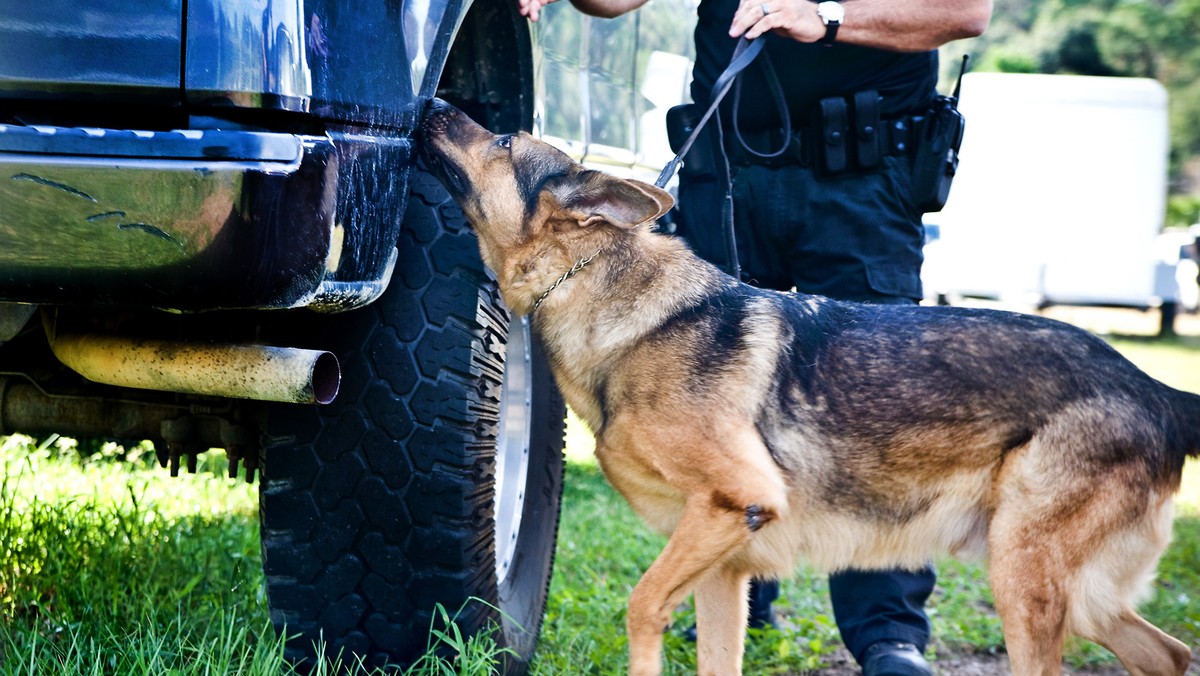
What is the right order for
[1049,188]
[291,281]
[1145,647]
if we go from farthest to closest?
[1049,188], [1145,647], [291,281]

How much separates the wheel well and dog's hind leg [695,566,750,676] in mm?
1413

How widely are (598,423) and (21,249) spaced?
4.83 ft

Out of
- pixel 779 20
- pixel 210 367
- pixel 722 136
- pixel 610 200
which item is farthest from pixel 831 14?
pixel 210 367

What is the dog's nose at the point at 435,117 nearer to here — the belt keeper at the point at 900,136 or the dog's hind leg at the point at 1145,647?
the belt keeper at the point at 900,136

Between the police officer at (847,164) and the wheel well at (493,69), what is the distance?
60cm

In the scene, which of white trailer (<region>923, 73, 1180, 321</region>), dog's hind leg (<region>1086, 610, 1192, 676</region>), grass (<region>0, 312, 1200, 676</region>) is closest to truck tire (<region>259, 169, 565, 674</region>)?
grass (<region>0, 312, 1200, 676</region>)

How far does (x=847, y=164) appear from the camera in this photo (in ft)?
11.4

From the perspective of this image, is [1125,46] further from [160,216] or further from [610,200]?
[160,216]

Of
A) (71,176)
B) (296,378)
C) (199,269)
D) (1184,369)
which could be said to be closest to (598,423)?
(296,378)

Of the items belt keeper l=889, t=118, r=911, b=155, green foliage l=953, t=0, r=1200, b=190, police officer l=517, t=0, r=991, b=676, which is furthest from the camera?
green foliage l=953, t=0, r=1200, b=190

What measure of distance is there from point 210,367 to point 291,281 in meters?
0.34

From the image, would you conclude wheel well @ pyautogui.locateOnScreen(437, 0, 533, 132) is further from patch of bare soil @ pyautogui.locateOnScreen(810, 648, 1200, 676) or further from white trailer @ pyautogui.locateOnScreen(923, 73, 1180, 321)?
white trailer @ pyautogui.locateOnScreen(923, 73, 1180, 321)

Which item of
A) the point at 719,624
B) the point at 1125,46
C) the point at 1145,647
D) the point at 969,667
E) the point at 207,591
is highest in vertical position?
the point at 1125,46

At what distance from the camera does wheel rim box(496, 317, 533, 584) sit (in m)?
3.36
